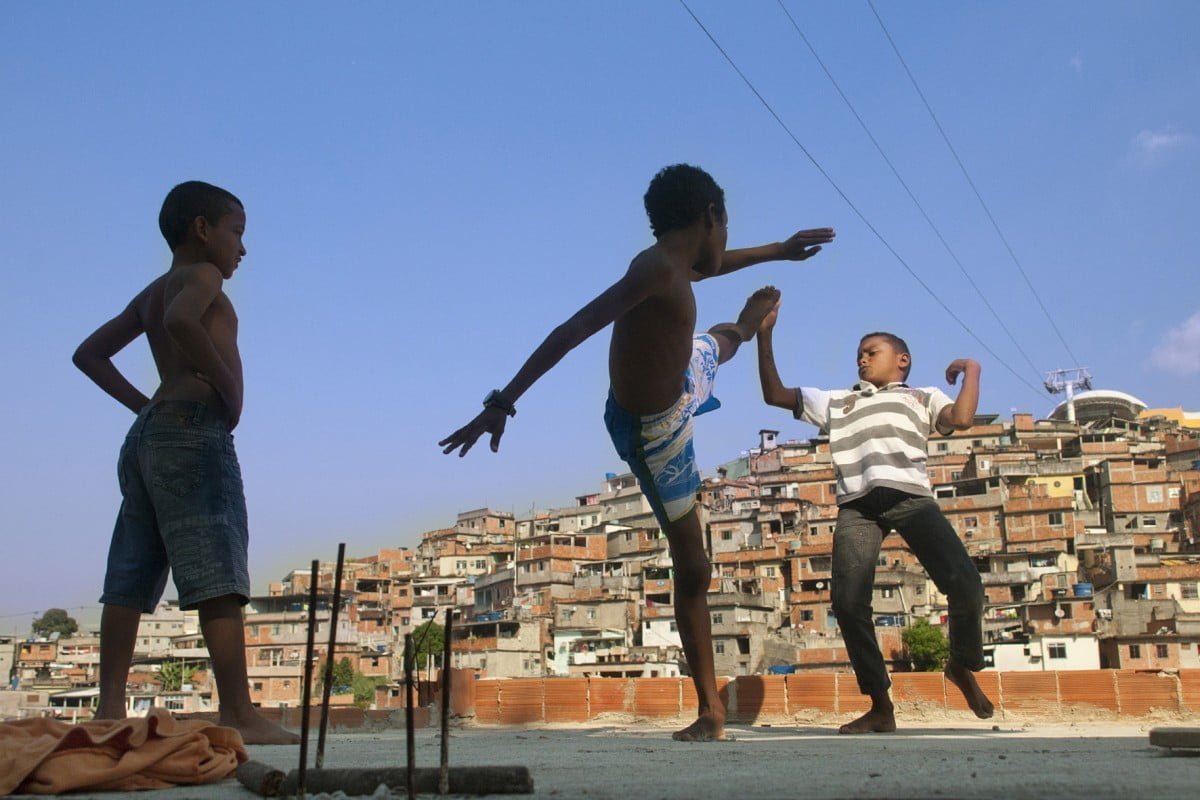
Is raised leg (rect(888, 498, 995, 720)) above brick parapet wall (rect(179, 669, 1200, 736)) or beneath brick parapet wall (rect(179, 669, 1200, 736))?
above

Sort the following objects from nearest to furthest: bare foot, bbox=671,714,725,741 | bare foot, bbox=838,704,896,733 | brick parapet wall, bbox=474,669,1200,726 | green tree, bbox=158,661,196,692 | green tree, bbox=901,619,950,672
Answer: bare foot, bbox=671,714,725,741
bare foot, bbox=838,704,896,733
brick parapet wall, bbox=474,669,1200,726
green tree, bbox=901,619,950,672
green tree, bbox=158,661,196,692

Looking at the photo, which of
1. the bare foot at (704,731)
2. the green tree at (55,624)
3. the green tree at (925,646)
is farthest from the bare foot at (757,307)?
the green tree at (55,624)

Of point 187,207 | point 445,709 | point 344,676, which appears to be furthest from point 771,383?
point 344,676

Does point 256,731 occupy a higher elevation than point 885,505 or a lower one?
lower

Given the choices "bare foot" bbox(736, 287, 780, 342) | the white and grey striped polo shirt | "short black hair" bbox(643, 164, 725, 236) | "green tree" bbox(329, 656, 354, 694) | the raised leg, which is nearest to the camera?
"short black hair" bbox(643, 164, 725, 236)

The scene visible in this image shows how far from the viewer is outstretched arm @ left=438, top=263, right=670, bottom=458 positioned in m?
3.89

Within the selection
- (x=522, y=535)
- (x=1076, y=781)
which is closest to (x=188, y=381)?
(x=1076, y=781)

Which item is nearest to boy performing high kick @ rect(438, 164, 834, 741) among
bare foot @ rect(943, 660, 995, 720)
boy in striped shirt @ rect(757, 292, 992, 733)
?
boy in striped shirt @ rect(757, 292, 992, 733)

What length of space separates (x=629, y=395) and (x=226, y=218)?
6.15ft

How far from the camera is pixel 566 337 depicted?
421 centimetres

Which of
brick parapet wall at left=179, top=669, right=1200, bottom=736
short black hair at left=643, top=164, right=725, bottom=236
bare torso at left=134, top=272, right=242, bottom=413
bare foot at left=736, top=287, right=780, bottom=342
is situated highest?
short black hair at left=643, top=164, right=725, bottom=236

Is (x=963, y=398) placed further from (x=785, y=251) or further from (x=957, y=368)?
(x=785, y=251)

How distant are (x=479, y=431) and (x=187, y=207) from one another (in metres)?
1.90

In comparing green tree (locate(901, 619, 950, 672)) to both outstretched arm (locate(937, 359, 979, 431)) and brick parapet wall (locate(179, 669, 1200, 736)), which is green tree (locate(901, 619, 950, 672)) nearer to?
brick parapet wall (locate(179, 669, 1200, 736))
